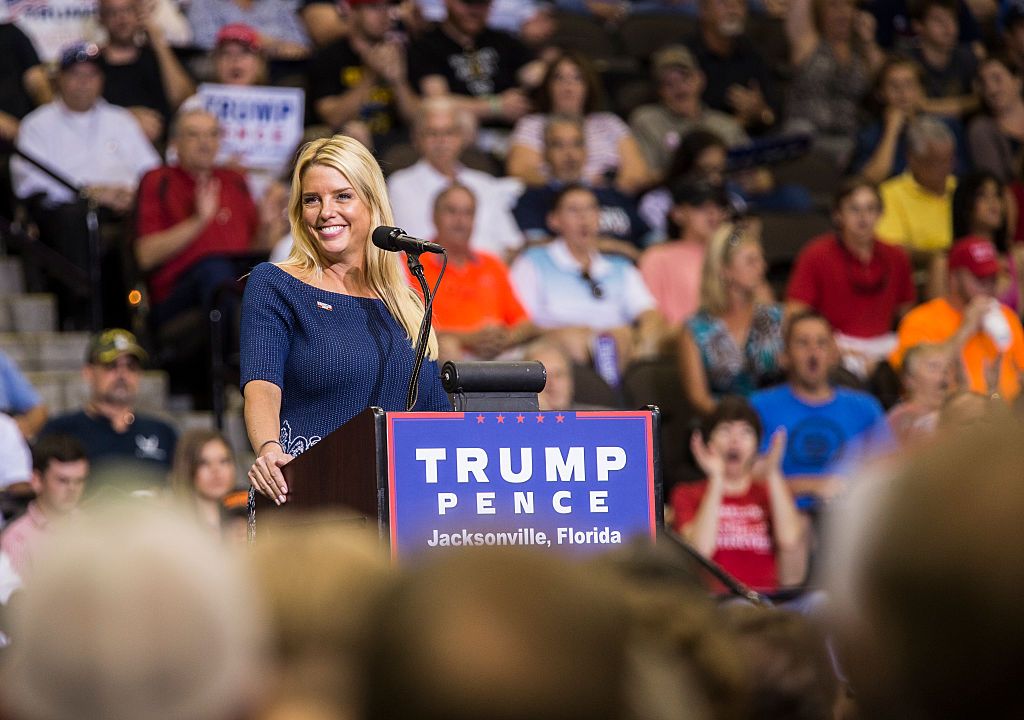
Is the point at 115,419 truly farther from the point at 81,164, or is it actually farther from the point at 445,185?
the point at 445,185

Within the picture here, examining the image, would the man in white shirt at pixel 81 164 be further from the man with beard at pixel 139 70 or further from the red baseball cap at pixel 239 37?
the red baseball cap at pixel 239 37

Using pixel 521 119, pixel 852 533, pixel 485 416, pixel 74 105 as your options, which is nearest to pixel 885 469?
pixel 852 533

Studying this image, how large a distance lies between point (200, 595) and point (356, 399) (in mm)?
2549

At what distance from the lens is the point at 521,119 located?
929cm

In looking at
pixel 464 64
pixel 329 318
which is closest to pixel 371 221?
pixel 329 318

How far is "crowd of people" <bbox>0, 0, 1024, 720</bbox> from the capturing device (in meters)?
4.66

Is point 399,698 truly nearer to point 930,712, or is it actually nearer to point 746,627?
point 930,712

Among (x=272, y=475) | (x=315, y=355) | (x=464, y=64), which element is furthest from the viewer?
(x=464, y=64)

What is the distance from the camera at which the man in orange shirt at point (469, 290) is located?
297 inches

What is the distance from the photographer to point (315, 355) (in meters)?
3.76

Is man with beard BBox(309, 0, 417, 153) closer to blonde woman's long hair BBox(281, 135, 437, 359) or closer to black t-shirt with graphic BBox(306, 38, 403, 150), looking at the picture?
black t-shirt with graphic BBox(306, 38, 403, 150)

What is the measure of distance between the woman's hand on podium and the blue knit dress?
305 mm

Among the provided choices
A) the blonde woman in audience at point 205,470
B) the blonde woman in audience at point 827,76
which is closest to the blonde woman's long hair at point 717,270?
the blonde woman in audience at point 205,470

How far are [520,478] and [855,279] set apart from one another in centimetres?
565
